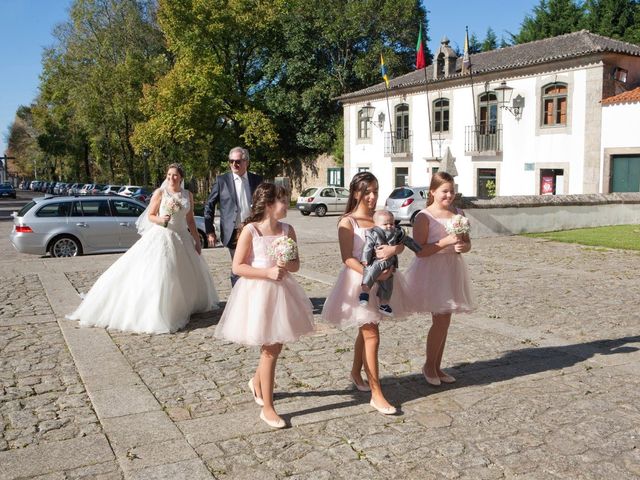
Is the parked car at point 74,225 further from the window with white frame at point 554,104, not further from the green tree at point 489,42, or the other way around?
the green tree at point 489,42

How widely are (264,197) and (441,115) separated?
31.7 meters

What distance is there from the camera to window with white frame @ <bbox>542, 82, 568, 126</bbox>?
28.5 m

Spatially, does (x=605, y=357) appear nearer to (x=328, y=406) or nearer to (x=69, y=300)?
(x=328, y=406)

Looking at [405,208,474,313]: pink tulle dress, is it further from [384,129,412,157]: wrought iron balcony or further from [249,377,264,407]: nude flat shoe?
[384,129,412,157]: wrought iron balcony

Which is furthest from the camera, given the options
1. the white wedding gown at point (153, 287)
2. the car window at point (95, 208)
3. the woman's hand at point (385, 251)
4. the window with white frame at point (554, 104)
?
the window with white frame at point (554, 104)

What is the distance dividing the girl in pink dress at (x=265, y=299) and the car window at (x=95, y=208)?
1131 cm

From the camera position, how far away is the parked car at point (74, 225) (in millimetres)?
14148

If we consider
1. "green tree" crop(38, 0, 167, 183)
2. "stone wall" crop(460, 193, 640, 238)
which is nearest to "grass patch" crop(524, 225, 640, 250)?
"stone wall" crop(460, 193, 640, 238)

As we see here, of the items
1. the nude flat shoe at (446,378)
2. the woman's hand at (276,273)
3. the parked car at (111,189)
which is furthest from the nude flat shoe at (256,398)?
the parked car at (111,189)

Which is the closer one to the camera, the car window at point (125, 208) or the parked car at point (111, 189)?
the car window at point (125, 208)

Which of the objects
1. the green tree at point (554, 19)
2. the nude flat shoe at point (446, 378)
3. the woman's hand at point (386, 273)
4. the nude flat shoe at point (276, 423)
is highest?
the green tree at point (554, 19)

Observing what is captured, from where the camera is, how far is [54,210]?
14.4 meters

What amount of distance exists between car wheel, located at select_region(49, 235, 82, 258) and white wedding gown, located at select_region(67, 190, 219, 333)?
7.24m

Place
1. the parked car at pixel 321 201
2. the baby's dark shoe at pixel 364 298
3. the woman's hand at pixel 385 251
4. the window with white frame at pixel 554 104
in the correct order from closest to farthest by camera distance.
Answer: the woman's hand at pixel 385 251, the baby's dark shoe at pixel 364 298, the window with white frame at pixel 554 104, the parked car at pixel 321 201
